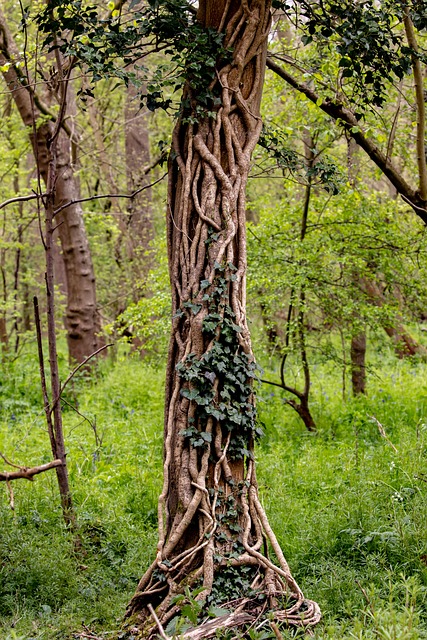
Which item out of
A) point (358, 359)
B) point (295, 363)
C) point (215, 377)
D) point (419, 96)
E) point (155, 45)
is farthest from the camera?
point (358, 359)

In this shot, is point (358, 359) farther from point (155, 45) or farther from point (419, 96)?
point (155, 45)

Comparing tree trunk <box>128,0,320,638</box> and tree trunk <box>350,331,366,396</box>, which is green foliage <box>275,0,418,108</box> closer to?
tree trunk <box>128,0,320,638</box>

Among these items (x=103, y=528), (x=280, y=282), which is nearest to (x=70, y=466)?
(x=103, y=528)

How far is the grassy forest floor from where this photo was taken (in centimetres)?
415

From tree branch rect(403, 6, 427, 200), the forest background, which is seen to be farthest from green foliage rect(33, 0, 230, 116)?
tree branch rect(403, 6, 427, 200)

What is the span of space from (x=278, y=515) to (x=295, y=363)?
294 centimetres

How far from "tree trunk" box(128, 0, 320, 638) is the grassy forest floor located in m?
0.43

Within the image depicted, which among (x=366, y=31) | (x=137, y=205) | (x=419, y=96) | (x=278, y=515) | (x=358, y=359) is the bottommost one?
(x=278, y=515)

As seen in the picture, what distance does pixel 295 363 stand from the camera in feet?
27.5

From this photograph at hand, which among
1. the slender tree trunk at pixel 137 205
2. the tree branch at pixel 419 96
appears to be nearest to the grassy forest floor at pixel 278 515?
the tree branch at pixel 419 96

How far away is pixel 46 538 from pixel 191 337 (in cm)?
220

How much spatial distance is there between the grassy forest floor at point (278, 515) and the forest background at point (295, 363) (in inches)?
0.8

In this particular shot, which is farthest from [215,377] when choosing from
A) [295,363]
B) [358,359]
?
[358,359]

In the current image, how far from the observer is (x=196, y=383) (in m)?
4.08
